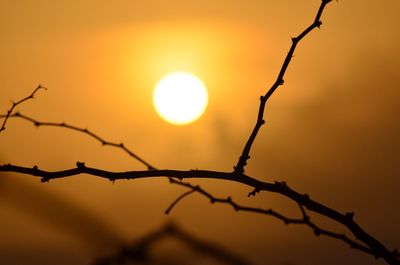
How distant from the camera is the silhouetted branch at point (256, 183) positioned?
5.06 ft

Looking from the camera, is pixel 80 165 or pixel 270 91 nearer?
pixel 80 165

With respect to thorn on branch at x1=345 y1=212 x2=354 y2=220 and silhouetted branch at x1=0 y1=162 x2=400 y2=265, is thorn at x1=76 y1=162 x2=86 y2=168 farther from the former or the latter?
thorn on branch at x1=345 y1=212 x2=354 y2=220

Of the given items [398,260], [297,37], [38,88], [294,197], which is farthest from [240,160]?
[38,88]

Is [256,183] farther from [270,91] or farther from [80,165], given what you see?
[80,165]

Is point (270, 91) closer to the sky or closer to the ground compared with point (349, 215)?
closer to the sky

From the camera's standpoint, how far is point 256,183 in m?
1.69

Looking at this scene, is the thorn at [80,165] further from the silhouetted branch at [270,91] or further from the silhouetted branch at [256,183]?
the silhouetted branch at [270,91]

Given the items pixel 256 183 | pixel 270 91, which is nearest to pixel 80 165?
pixel 256 183

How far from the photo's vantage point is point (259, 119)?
192 centimetres

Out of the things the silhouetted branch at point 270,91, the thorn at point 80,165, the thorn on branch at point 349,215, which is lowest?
the thorn at point 80,165

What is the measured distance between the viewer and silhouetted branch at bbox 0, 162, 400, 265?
1542 mm

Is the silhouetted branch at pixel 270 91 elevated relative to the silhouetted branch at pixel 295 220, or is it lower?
elevated

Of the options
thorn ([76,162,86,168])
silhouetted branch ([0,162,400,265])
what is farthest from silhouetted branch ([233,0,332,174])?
thorn ([76,162,86,168])

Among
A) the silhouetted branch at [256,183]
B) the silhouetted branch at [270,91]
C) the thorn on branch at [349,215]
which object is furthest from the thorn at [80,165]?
the thorn on branch at [349,215]
